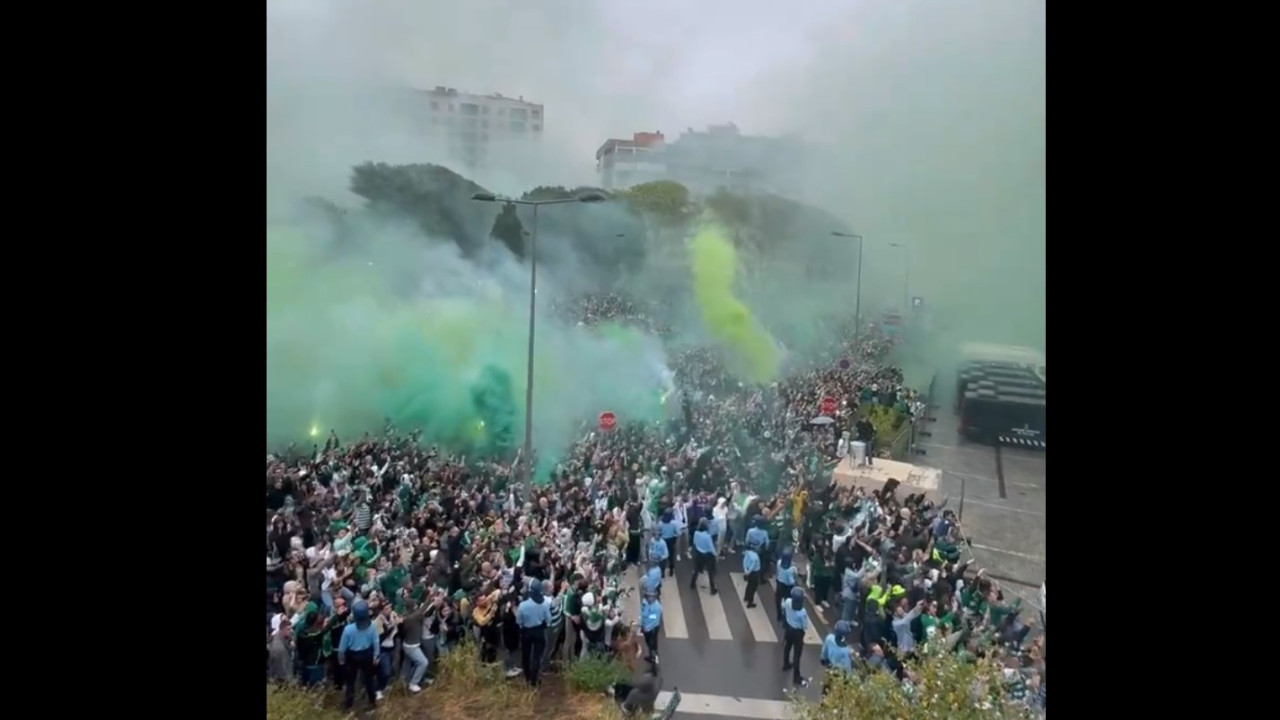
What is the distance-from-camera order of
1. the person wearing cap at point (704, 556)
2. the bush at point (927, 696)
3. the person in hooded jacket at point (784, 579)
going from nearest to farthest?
the bush at point (927, 696), the person in hooded jacket at point (784, 579), the person wearing cap at point (704, 556)

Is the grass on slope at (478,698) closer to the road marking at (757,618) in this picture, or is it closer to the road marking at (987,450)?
the road marking at (757,618)

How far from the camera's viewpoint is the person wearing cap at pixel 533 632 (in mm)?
4797

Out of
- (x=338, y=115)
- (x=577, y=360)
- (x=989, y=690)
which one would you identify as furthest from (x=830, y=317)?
(x=338, y=115)

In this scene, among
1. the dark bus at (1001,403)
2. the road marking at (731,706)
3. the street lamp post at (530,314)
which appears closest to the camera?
the road marking at (731,706)

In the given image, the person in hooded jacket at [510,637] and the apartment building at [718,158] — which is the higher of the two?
the apartment building at [718,158]

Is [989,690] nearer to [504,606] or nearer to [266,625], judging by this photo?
[504,606]

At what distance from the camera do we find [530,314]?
5.14 metres

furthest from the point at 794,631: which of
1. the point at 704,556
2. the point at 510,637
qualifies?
the point at 510,637

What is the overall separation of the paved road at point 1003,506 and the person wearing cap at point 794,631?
3.67ft

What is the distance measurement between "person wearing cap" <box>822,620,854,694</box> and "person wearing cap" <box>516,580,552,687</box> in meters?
1.70

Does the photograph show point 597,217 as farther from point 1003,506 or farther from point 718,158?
point 1003,506

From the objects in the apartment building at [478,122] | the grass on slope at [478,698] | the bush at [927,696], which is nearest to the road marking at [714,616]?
the bush at [927,696]
